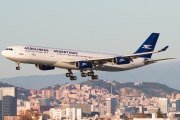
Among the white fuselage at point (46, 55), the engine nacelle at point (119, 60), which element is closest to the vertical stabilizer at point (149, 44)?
the engine nacelle at point (119, 60)

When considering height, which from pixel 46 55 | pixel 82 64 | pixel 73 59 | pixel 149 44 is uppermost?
pixel 149 44

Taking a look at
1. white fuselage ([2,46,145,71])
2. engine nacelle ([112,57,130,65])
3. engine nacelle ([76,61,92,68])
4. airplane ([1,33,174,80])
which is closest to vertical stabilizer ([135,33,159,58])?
airplane ([1,33,174,80])

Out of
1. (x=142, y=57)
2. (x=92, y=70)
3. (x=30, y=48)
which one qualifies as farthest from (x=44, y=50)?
(x=142, y=57)

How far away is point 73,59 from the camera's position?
139m

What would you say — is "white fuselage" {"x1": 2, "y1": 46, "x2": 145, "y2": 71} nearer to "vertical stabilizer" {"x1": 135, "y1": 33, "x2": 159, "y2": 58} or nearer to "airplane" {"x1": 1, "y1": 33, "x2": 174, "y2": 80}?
"airplane" {"x1": 1, "y1": 33, "x2": 174, "y2": 80}

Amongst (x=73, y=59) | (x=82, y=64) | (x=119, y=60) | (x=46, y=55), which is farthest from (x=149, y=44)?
(x=46, y=55)

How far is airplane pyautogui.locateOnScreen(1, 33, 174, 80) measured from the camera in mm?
133750

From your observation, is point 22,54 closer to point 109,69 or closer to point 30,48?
point 30,48

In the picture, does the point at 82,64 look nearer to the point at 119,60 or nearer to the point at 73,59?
the point at 73,59

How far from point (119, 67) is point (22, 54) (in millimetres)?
21349

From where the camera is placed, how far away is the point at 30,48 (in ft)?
442

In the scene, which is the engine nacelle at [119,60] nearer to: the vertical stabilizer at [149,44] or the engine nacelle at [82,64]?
the engine nacelle at [82,64]

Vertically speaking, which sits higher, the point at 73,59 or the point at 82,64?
the point at 73,59

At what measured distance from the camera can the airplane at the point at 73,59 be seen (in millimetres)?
133750
